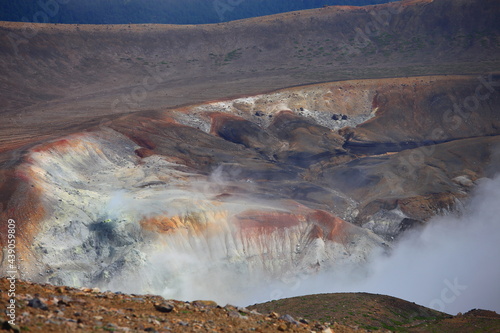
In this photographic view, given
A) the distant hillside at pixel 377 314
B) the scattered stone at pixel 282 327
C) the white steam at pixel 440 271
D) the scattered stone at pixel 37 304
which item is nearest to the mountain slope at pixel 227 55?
the white steam at pixel 440 271

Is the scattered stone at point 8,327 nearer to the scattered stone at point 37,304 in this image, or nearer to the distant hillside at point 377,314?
the scattered stone at point 37,304

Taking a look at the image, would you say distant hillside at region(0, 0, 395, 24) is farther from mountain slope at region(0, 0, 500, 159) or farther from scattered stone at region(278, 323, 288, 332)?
scattered stone at region(278, 323, 288, 332)

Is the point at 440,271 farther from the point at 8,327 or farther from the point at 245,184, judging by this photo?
the point at 8,327

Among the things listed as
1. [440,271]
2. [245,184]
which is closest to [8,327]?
[440,271]

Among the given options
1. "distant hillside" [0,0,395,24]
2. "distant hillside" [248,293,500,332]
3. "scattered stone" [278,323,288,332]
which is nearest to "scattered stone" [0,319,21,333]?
"scattered stone" [278,323,288,332]

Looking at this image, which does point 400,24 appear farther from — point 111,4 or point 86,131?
point 86,131

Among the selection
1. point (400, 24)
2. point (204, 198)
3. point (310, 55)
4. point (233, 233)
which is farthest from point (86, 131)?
point (400, 24)
